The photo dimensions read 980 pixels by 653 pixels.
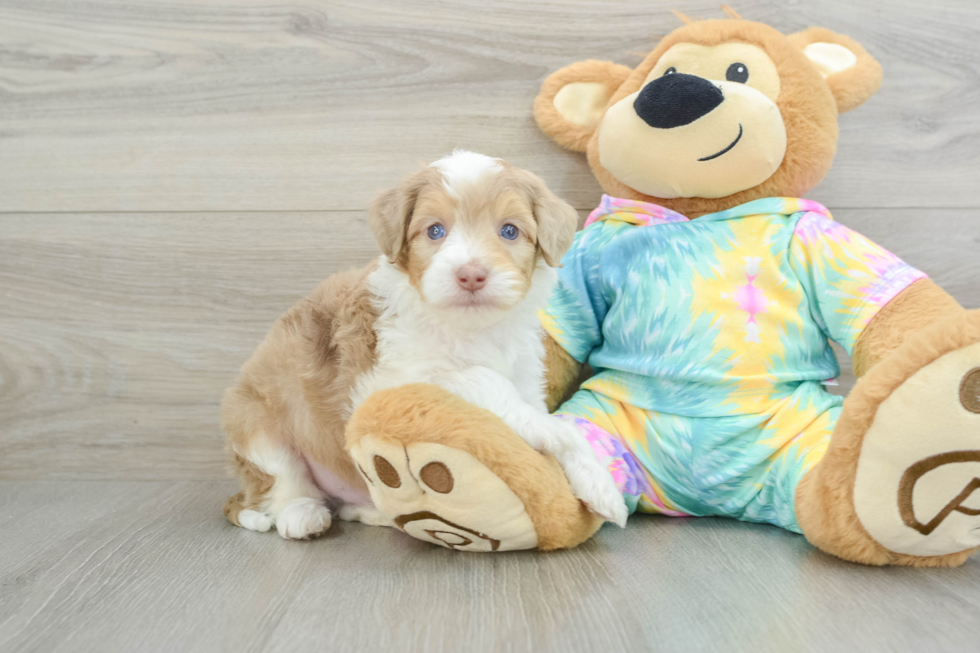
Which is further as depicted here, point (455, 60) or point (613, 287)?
point (455, 60)

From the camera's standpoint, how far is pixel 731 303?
1419mm

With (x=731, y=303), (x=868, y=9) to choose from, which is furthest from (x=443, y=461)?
(x=868, y=9)

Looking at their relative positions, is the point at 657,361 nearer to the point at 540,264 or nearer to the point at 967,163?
the point at 540,264

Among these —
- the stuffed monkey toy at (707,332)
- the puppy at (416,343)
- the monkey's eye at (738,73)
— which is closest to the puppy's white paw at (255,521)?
the puppy at (416,343)

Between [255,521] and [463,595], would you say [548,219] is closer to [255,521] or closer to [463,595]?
[463,595]

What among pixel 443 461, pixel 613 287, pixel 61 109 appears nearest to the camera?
pixel 443 461

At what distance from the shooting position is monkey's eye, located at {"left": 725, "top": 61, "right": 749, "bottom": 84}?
1441mm

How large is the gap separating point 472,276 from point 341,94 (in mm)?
894

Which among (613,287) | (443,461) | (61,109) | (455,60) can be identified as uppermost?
(455,60)

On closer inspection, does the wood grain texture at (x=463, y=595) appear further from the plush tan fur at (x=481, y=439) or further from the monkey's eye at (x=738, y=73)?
the monkey's eye at (x=738, y=73)

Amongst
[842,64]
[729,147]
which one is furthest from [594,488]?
[842,64]

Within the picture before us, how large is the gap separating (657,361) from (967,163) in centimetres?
102

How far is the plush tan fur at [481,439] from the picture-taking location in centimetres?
110

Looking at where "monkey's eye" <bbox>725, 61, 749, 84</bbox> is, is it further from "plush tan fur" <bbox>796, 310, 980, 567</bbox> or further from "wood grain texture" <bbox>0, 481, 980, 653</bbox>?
"wood grain texture" <bbox>0, 481, 980, 653</bbox>
